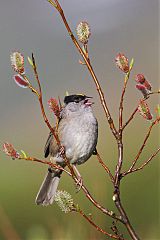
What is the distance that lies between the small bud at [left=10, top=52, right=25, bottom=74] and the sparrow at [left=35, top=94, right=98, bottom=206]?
163cm

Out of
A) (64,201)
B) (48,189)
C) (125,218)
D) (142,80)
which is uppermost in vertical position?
(142,80)

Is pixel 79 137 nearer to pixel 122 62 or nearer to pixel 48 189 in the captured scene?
pixel 48 189

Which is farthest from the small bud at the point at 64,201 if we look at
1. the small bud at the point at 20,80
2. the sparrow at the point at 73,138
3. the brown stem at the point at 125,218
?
the sparrow at the point at 73,138

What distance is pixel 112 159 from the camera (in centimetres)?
1016

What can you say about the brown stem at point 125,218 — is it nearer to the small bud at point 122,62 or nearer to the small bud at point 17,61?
the small bud at point 122,62

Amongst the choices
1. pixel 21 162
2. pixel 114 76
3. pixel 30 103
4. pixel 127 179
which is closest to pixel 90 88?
pixel 114 76

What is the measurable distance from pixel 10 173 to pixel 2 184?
2.65 ft

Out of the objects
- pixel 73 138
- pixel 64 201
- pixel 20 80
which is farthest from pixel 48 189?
pixel 20 80

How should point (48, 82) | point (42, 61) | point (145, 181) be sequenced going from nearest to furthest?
point (145, 181), point (48, 82), point (42, 61)

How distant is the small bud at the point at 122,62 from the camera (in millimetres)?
2342

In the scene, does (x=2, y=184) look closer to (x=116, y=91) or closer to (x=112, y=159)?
(x=112, y=159)

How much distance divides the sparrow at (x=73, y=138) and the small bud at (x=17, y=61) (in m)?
1.63

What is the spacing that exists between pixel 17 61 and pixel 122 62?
39 cm

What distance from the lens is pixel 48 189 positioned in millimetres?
4418
